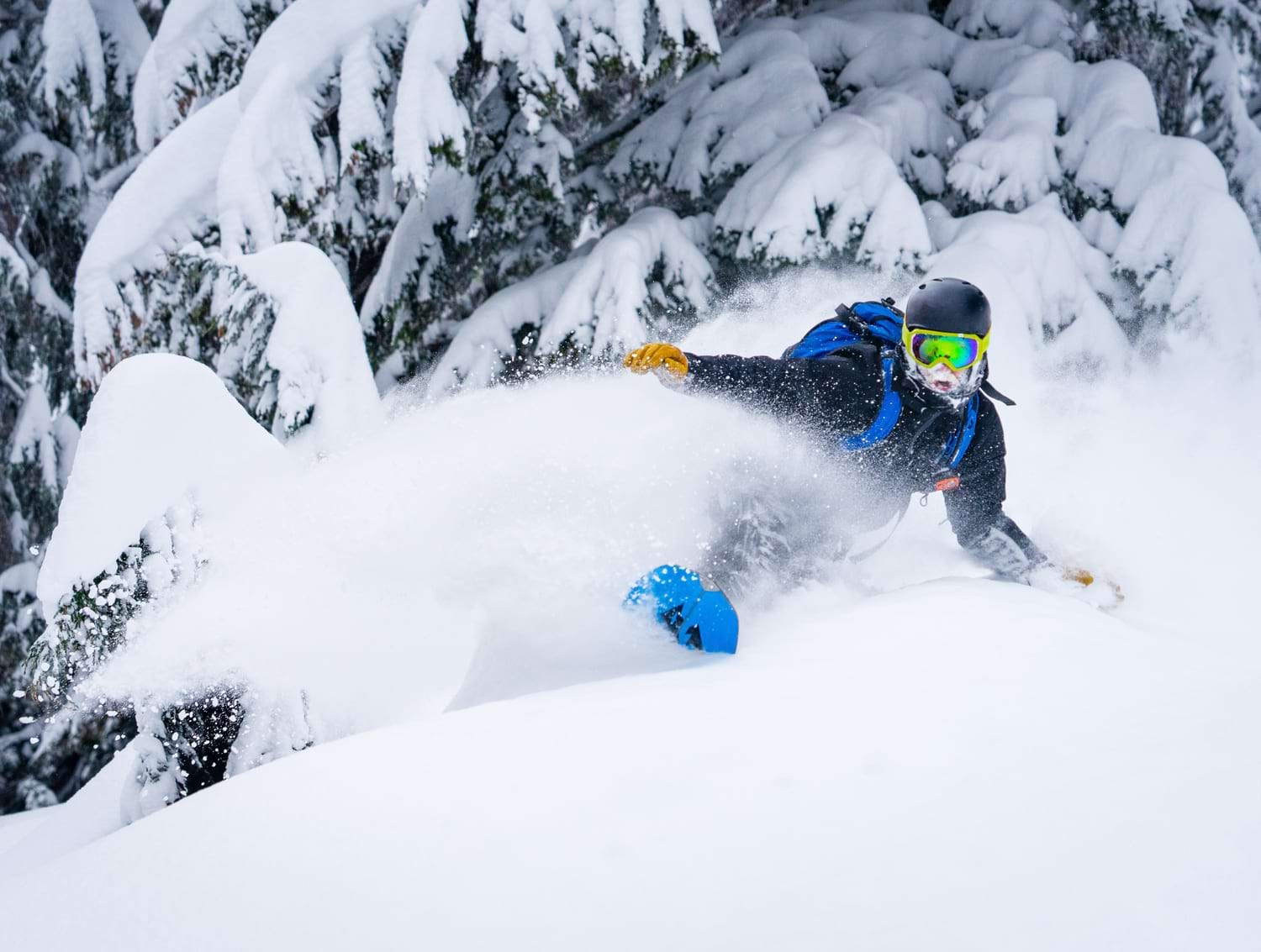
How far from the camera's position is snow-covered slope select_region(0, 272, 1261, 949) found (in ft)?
3.50

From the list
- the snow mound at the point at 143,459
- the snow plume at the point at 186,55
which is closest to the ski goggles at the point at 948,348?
the snow mound at the point at 143,459

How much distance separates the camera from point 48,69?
17.5ft

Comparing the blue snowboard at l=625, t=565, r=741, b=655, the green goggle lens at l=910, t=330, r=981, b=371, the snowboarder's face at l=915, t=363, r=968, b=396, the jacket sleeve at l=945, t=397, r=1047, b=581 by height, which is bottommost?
the jacket sleeve at l=945, t=397, r=1047, b=581

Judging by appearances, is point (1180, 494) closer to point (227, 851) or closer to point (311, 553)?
point (311, 553)

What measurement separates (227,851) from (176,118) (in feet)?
15.7

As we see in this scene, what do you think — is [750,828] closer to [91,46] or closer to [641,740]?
[641,740]

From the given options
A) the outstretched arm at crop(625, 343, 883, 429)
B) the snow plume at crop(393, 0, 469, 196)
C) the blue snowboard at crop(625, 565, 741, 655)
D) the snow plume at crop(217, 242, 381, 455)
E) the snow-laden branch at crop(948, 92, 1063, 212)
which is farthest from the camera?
the snow-laden branch at crop(948, 92, 1063, 212)

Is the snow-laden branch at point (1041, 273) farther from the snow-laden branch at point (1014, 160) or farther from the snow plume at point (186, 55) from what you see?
the snow plume at point (186, 55)

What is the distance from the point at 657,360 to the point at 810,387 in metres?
0.59

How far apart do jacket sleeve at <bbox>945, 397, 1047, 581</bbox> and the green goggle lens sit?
40 cm

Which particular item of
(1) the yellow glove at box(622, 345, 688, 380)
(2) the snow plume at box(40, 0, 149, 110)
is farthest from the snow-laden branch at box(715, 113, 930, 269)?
(2) the snow plume at box(40, 0, 149, 110)

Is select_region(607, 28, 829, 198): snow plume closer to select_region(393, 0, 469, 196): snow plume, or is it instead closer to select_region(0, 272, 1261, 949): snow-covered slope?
select_region(393, 0, 469, 196): snow plume

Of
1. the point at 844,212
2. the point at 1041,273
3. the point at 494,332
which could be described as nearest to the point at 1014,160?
the point at 1041,273

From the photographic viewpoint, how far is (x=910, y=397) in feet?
10.3
